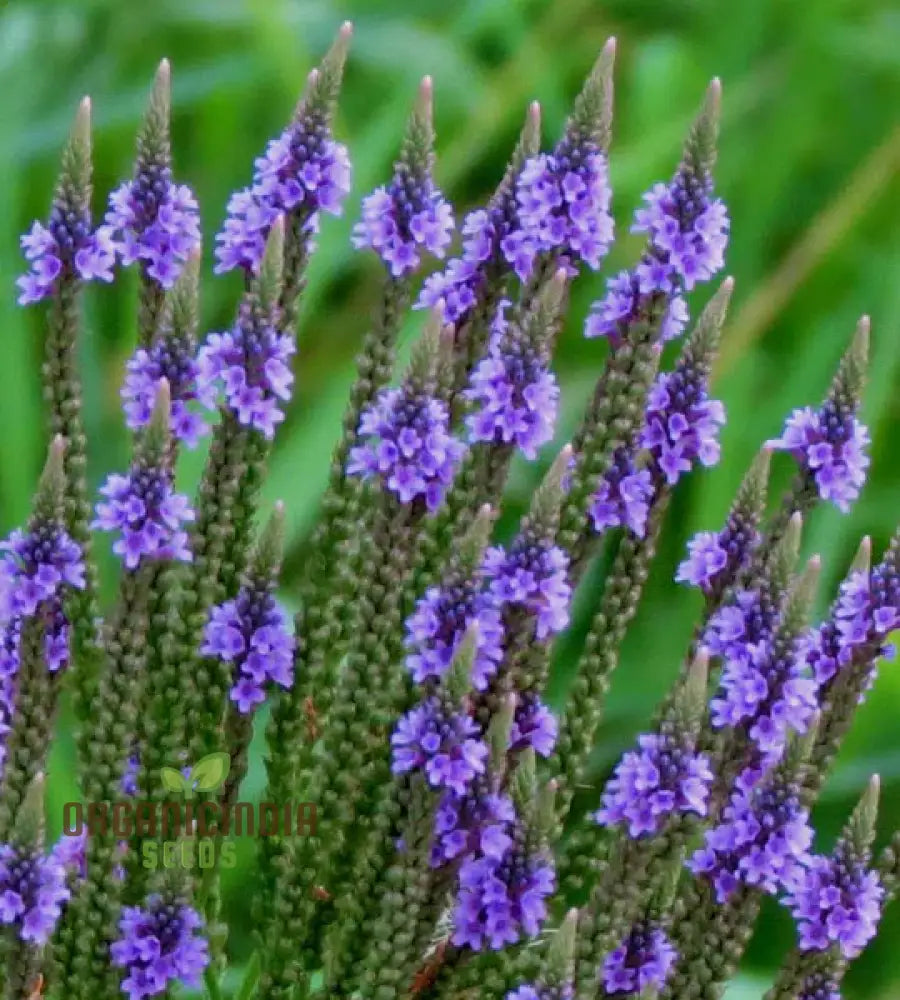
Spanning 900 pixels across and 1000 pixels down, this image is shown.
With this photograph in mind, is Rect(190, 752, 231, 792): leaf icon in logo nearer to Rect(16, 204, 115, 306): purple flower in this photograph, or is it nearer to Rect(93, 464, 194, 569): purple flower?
Rect(93, 464, 194, 569): purple flower

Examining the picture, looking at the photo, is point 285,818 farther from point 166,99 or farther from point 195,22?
point 195,22

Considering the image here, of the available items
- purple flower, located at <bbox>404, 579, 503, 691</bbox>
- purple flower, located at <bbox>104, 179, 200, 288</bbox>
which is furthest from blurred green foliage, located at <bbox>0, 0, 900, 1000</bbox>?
purple flower, located at <bbox>404, 579, 503, 691</bbox>

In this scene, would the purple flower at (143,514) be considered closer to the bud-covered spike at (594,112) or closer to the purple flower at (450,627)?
the purple flower at (450,627)

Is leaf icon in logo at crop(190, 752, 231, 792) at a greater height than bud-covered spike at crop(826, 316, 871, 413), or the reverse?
bud-covered spike at crop(826, 316, 871, 413)

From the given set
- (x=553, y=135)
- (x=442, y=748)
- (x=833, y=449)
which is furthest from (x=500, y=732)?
(x=553, y=135)

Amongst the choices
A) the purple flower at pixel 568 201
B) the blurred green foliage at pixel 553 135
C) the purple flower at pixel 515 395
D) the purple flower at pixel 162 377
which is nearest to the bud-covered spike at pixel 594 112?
the purple flower at pixel 568 201

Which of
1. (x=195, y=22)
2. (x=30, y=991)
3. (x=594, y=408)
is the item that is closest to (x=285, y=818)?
(x=30, y=991)
